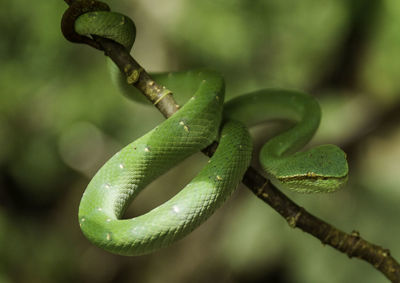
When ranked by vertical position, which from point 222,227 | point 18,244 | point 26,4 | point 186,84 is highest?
point 26,4

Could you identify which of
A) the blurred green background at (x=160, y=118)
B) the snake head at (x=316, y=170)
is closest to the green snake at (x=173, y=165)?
the snake head at (x=316, y=170)

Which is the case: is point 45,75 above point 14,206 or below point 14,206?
above

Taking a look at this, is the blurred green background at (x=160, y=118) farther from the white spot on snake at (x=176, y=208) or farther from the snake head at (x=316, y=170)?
the white spot on snake at (x=176, y=208)

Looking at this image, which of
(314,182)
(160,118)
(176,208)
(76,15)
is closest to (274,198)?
(314,182)

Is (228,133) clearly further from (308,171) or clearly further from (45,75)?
(45,75)

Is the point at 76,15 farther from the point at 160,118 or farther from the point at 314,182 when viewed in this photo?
the point at 160,118

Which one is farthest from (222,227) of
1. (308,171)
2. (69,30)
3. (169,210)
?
(69,30)
